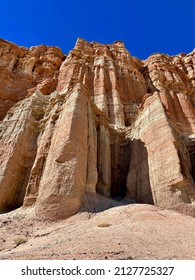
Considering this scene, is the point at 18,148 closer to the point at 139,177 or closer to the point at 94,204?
the point at 94,204

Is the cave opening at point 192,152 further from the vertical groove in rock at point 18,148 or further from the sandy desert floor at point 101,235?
the vertical groove in rock at point 18,148

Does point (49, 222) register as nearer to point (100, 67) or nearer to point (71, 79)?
point (71, 79)

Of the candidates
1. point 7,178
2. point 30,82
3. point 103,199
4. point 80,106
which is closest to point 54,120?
point 80,106

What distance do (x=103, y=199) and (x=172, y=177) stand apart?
4650 millimetres

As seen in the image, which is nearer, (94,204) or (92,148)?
(94,204)

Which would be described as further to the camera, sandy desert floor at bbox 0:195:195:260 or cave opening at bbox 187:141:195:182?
cave opening at bbox 187:141:195:182

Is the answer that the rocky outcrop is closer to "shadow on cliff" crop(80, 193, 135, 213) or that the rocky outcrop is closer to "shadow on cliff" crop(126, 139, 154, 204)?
"shadow on cliff" crop(126, 139, 154, 204)

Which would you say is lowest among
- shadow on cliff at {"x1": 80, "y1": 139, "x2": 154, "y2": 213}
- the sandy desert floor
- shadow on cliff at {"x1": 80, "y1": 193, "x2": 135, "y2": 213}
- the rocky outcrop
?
the sandy desert floor

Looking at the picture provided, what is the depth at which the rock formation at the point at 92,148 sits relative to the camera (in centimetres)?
1415

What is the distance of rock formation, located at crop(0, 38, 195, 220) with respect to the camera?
1415 cm

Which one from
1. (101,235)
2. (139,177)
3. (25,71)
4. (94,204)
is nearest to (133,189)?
(139,177)

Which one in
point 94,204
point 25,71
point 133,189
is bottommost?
point 94,204

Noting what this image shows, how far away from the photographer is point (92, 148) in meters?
17.4

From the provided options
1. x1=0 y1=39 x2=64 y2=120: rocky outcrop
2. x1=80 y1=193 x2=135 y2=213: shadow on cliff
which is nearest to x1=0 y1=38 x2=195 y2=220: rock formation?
x1=0 y1=39 x2=64 y2=120: rocky outcrop
